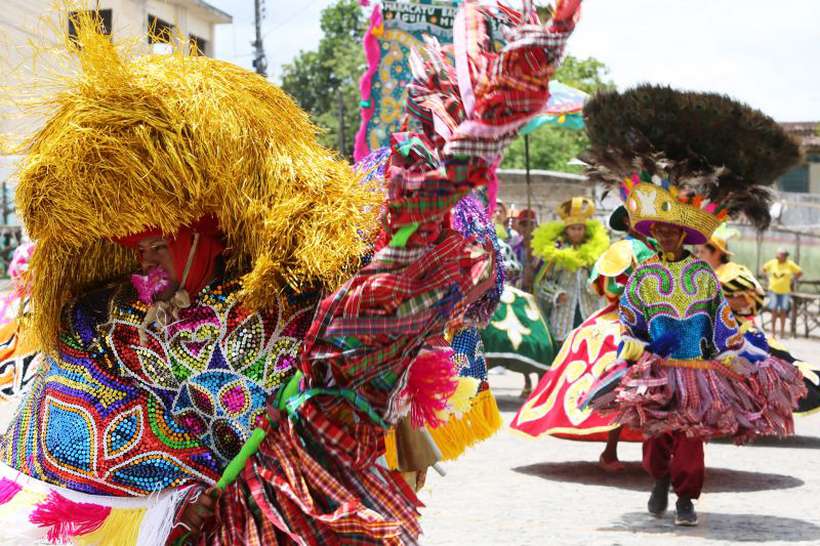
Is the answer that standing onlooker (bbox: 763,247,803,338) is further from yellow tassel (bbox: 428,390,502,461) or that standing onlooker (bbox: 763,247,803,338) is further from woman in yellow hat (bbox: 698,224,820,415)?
yellow tassel (bbox: 428,390,502,461)

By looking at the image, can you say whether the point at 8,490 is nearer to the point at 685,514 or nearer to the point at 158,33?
the point at 158,33

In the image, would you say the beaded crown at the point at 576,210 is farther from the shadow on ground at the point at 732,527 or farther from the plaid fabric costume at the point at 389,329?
the plaid fabric costume at the point at 389,329

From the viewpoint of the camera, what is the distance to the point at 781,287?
22.1 meters

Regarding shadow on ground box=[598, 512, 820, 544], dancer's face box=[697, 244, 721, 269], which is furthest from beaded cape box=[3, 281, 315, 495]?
dancer's face box=[697, 244, 721, 269]

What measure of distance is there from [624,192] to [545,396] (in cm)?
218

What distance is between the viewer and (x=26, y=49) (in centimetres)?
368

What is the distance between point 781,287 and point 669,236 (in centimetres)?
1590

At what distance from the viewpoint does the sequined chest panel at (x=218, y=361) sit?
345 cm

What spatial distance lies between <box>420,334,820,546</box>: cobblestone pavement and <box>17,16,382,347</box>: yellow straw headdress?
10.5 feet

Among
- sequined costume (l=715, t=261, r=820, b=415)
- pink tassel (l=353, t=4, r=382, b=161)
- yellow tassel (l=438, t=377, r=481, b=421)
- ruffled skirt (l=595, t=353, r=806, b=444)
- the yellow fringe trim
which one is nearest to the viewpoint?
yellow tassel (l=438, t=377, r=481, b=421)

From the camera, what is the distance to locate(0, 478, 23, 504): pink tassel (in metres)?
3.61

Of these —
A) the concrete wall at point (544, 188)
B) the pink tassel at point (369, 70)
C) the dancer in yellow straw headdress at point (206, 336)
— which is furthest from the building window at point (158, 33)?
the concrete wall at point (544, 188)

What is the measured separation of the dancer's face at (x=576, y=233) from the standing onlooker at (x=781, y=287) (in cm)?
1053

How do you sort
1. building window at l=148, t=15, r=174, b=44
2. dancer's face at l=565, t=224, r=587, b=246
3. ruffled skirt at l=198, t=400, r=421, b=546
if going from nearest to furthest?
ruffled skirt at l=198, t=400, r=421, b=546 < building window at l=148, t=15, r=174, b=44 < dancer's face at l=565, t=224, r=587, b=246
